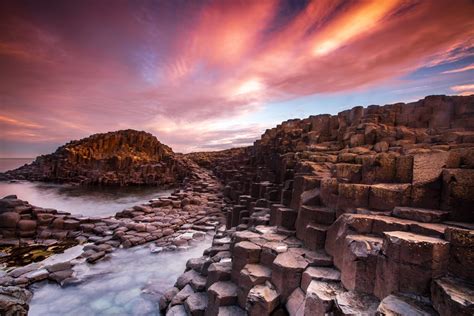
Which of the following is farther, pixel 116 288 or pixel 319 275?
pixel 116 288

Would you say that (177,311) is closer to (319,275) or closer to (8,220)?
(319,275)

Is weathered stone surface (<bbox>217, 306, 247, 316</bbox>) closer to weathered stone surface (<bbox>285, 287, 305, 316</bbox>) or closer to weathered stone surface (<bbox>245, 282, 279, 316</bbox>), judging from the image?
weathered stone surface (<bbox>245, 282, 279, 316</bbox>)

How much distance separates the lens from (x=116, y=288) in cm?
562

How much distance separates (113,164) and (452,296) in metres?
39.1

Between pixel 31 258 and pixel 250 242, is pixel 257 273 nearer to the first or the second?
pixel 250 242

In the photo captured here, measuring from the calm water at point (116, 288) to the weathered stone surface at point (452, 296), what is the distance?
5.22 metres

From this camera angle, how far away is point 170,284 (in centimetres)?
584

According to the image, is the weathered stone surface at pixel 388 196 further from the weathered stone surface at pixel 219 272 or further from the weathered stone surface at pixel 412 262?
the weathered stone surface at pixel 219 272

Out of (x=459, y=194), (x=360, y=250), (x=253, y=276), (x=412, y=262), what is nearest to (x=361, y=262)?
(x=360, y=250)

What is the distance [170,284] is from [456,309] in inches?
233

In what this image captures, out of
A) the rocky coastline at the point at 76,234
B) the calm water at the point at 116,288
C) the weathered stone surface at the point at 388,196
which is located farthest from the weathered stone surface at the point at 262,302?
the rocky coastline at the point at 76,234

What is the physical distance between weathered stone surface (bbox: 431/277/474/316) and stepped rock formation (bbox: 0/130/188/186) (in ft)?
103

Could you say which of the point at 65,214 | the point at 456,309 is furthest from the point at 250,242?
the point at 65,214

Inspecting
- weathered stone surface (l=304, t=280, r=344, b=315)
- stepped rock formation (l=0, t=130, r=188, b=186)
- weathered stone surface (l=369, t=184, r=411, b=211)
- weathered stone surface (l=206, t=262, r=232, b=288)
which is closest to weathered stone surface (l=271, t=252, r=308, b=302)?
weathered stone surface (l=304, t=280, r=344, b=315)
